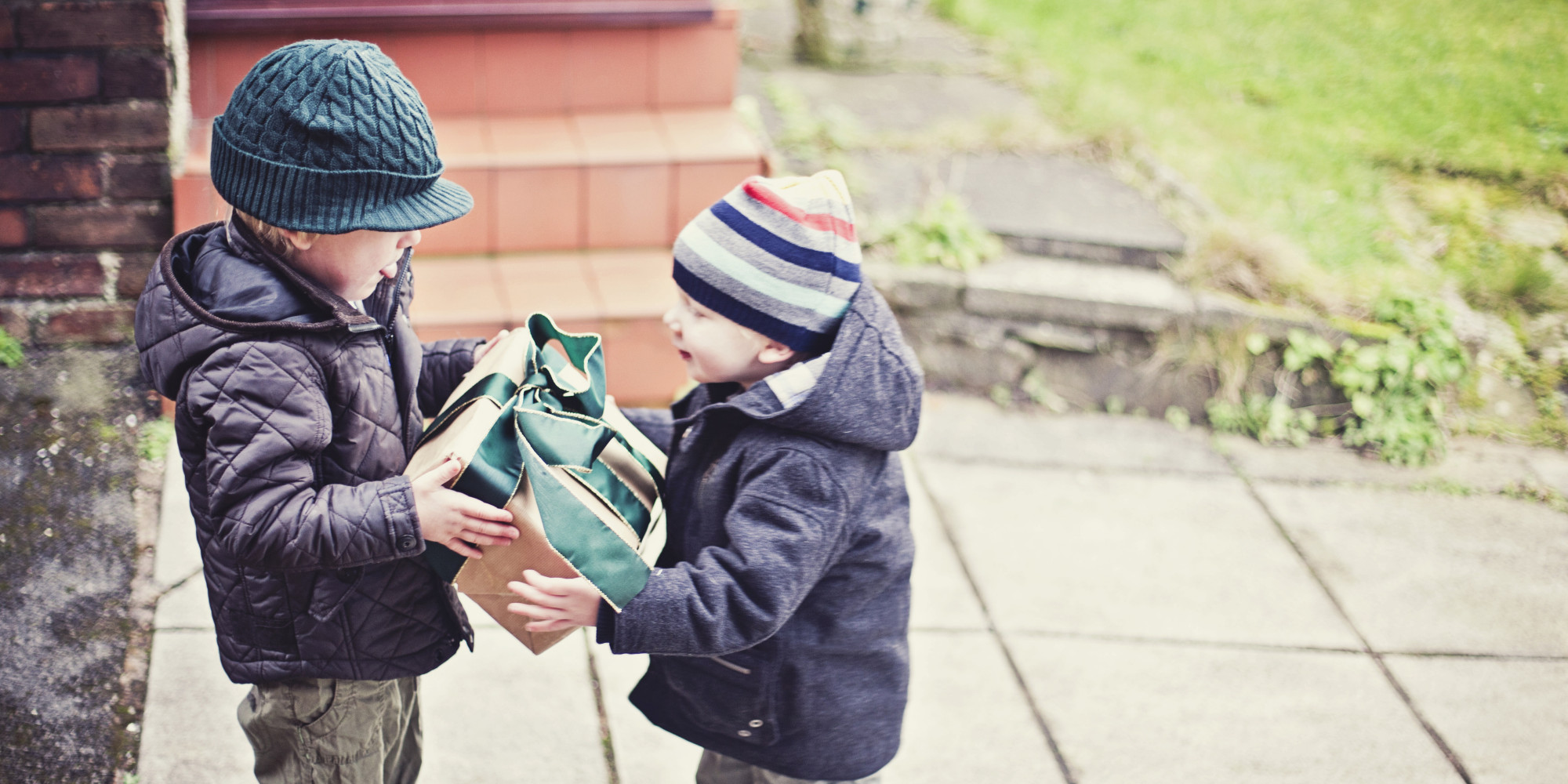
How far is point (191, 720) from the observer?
2348 mm

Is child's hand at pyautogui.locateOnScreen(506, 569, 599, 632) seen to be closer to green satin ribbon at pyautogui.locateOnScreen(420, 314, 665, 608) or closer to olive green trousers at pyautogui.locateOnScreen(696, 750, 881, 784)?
green satin ribbon at pyautogui.locateOnScreen(420, 314, 665, 608)

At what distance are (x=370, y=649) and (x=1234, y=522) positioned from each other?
Result: 249 cm

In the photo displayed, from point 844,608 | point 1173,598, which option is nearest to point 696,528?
point 844,608

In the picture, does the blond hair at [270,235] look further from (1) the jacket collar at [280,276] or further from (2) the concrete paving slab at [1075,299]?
(2) the concrete paving slab at [1075,299]

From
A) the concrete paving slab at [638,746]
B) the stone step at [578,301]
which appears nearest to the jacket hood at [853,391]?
the concrete paving slab at [638,746]

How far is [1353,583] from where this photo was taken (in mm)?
3201

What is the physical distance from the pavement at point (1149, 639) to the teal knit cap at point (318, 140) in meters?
1.25

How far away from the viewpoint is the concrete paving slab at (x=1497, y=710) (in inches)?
104

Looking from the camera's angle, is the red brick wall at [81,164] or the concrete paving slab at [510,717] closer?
the concrete paving slab at [510,717]

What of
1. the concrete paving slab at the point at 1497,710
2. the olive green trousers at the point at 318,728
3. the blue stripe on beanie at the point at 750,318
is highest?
the blue stripe on beanie at the point at 750,318

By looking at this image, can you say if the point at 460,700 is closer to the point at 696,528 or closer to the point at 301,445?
the point at 696,528

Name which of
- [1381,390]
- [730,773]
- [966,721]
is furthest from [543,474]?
[1381,390]

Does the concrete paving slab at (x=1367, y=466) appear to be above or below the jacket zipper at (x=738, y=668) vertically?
below

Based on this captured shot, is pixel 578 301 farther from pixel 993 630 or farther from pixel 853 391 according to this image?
pixel 853 391
